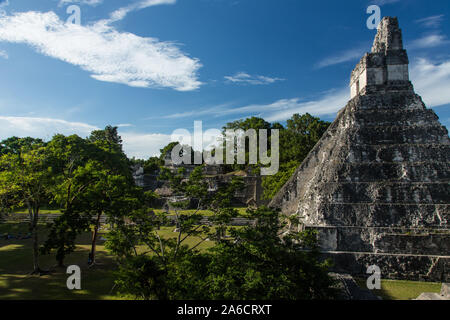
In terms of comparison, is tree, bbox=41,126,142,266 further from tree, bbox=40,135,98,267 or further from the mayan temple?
the mayan temple

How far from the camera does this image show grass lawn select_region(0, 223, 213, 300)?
9688mm

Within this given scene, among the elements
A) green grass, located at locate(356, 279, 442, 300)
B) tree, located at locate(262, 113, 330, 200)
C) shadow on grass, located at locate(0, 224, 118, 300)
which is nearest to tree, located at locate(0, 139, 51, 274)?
shadow on grass, located at locate(0, 224, 118, 300)

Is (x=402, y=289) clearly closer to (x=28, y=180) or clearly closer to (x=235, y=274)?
(x=235, y=274)

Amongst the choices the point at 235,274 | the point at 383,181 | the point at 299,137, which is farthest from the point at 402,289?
the point at 299,137

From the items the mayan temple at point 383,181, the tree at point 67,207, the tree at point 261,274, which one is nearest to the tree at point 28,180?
the tree at point 67,207

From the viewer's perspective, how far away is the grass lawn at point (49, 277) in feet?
31.8

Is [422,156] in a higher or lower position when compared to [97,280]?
higher

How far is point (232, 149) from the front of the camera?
4847 cm

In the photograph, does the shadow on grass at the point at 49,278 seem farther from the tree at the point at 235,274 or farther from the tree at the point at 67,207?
the tree at the point at 235,274

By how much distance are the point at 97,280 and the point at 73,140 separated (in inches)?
747

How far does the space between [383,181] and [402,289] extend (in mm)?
4854
